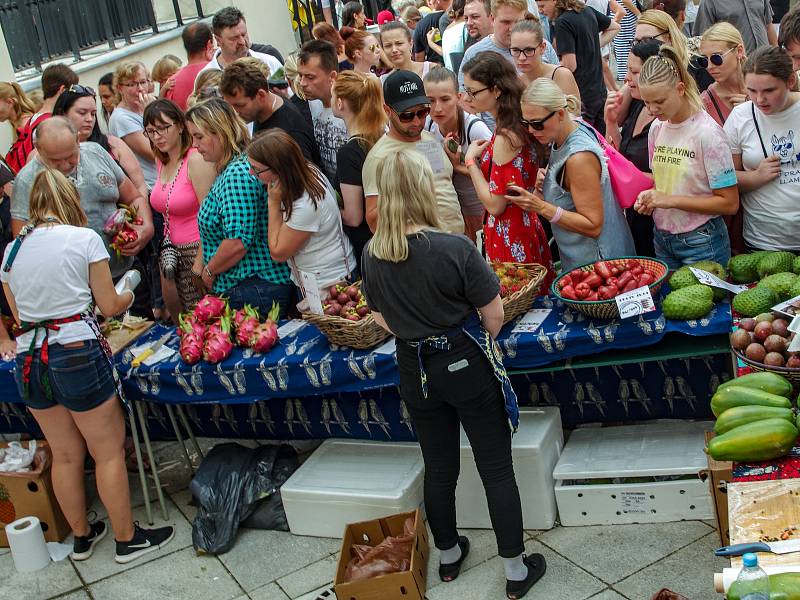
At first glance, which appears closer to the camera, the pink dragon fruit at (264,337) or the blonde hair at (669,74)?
the blonde hair at (669,74)

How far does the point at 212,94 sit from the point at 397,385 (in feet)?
8.74

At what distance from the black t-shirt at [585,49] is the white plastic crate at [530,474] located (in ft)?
11.0

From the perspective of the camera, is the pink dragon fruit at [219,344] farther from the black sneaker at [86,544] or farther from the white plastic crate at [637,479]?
the white plastic crate at [637,479]

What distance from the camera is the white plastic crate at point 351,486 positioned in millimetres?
4273

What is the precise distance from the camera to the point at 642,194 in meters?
4.11

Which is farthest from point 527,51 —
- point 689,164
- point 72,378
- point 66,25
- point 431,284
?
point 66,25

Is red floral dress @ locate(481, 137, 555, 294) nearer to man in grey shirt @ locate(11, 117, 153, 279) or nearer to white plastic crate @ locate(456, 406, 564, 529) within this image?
white plastic crate @ locate(456, 406, 564, 529)

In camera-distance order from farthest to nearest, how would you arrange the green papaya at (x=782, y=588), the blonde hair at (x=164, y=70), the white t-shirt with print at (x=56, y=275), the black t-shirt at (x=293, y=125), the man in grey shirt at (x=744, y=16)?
the blonde hair at (x=164, y=70) → the man in grey shirt at (x=744, y=16) → the black t-shirt at (x=293, y=125) → the white t-shirt with print at (x=56, y=275) → the green papaya at (x=782, y=588)

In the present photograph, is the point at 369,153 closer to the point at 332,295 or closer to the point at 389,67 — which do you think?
the point at 332,295

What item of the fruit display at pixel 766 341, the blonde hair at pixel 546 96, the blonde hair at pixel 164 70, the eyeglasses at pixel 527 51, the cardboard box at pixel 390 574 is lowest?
the cardboard box at pixel 390 574

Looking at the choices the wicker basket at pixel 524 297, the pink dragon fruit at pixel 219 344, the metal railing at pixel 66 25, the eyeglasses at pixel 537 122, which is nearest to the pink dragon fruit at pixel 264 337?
the pink dragon fruit at pixel 219 344

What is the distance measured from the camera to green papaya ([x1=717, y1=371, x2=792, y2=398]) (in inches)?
124

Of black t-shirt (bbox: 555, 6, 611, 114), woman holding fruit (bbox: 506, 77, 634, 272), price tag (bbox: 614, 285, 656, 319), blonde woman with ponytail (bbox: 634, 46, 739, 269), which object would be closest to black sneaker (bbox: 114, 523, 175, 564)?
woman holding fruit (bbox: 506, 77, 634, 272)

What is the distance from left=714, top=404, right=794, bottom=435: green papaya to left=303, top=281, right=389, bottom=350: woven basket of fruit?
159cm
